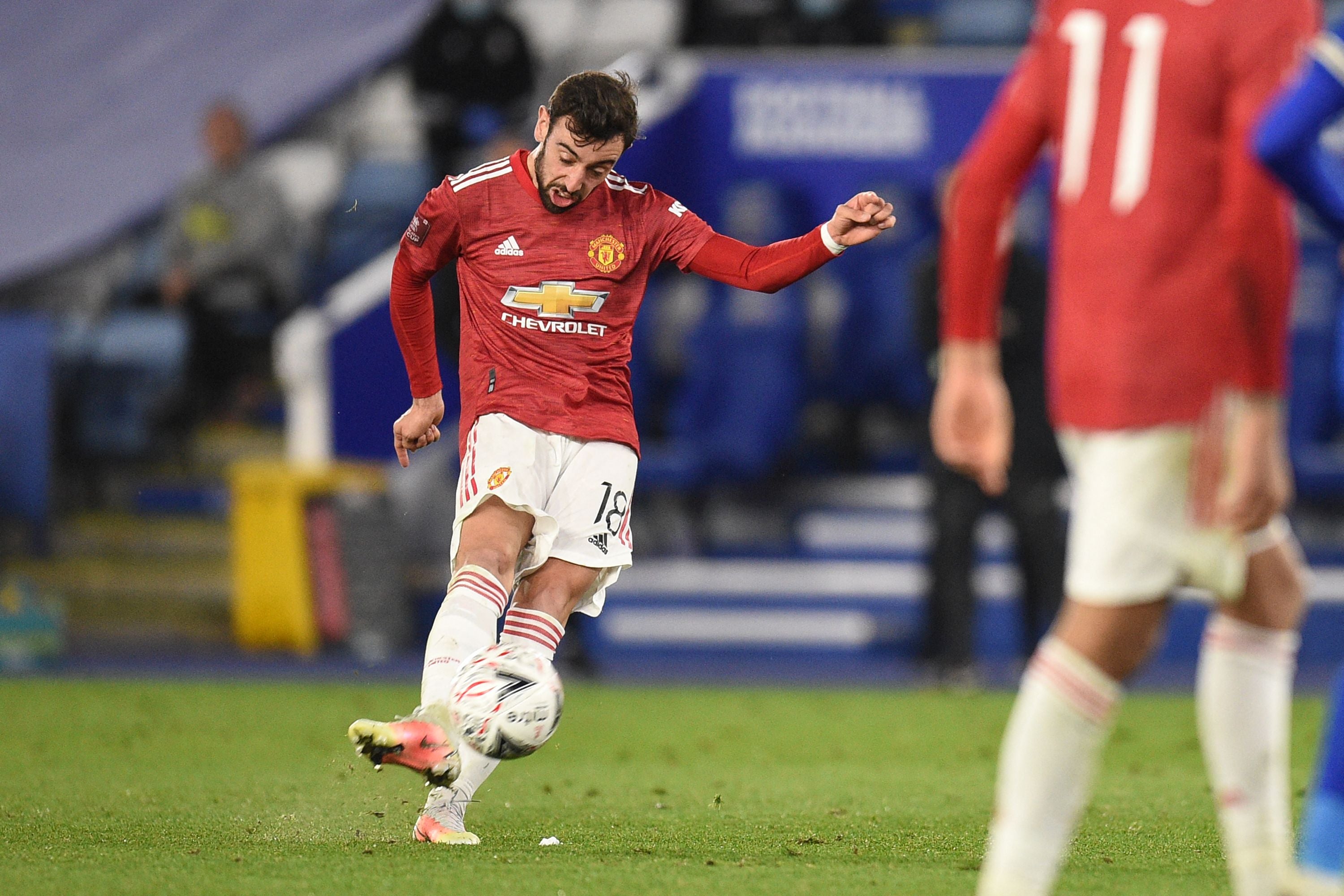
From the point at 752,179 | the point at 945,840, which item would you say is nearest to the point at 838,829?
the point at 945,840

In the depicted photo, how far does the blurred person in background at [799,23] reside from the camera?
12.9 meters

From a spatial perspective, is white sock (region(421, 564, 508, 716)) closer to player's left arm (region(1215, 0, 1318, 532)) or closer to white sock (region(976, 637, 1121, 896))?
white sock (region(976, 637, 1121, 896))

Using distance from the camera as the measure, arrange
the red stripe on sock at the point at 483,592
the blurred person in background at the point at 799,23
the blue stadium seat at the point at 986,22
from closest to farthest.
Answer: the red stripe on sock at the point at 483,592, the blurred person in background at the point at 799,23, the blue stadium seat at the point at 986,22

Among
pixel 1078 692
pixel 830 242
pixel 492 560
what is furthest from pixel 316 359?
pixel 1078 692

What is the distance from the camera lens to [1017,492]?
9562 mm

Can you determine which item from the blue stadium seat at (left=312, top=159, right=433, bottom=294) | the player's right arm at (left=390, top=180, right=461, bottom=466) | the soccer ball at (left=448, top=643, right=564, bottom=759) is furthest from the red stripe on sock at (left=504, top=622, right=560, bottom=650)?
the blue stadium seat at (left=312, top=159, right=433, bottom=294)

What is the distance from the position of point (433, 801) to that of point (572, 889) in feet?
2.95

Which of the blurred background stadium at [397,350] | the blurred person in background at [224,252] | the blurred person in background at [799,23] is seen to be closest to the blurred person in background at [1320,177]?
the blurred background stadium at [397,350]

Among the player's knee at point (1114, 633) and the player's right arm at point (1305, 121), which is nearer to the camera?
the player's right arm at point (1305, 121)

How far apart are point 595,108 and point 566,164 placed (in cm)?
19

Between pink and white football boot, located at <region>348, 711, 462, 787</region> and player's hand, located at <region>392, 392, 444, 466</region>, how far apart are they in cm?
104

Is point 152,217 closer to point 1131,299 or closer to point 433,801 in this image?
point 433,801

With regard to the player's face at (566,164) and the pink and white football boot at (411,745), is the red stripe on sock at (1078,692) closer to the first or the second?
the pink and white football boot at (411,745)

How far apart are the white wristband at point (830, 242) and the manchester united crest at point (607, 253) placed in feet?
1.73
